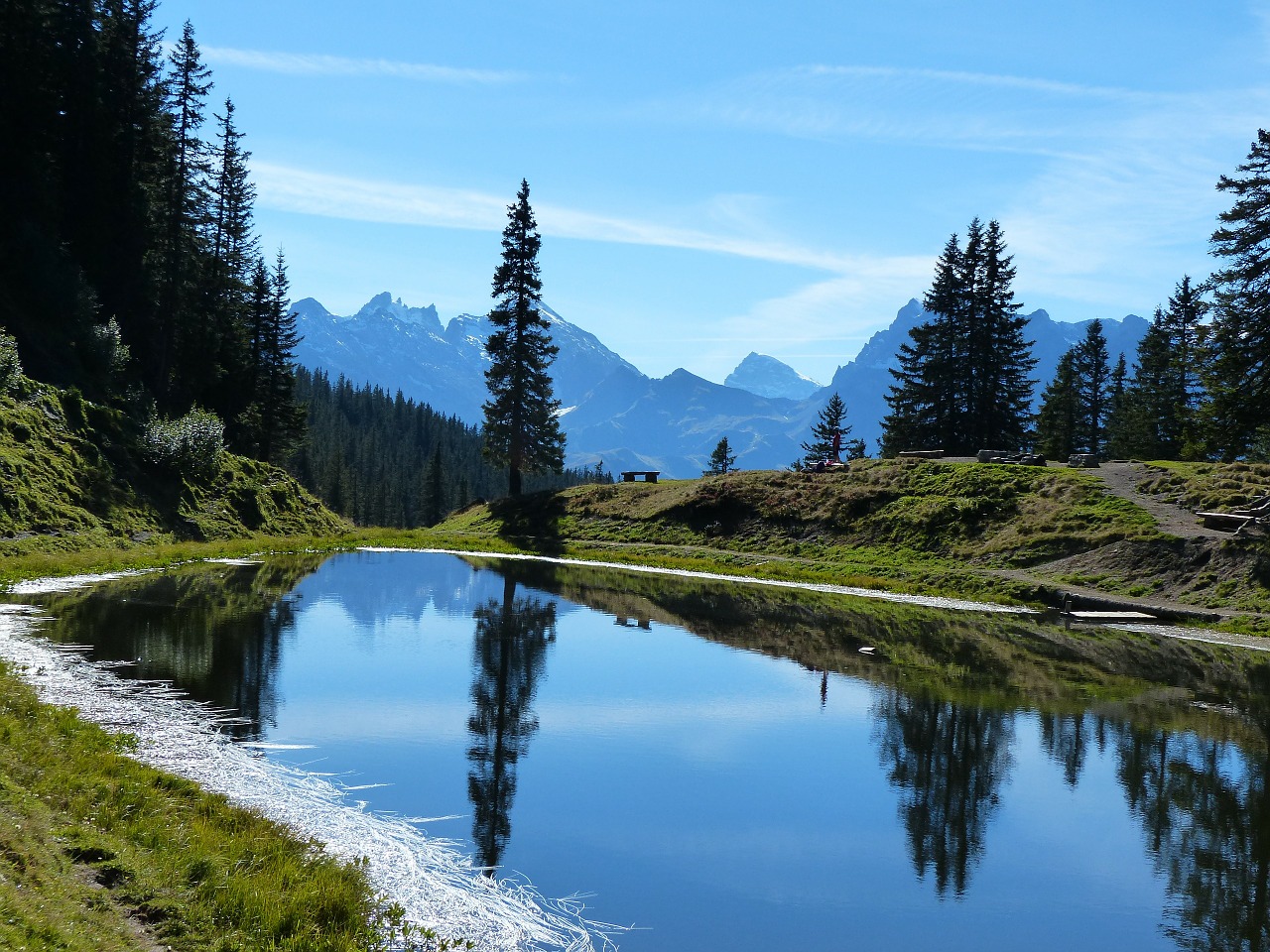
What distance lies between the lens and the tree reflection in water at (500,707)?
11.8 meters

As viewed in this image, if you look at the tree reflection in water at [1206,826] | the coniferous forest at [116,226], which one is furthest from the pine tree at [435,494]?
the tree reflection in water at [1206,826]

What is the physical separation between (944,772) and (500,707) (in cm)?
824

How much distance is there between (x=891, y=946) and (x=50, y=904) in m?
7.49

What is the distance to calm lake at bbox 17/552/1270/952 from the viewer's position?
1009 cm

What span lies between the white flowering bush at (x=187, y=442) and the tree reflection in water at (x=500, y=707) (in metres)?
20.1

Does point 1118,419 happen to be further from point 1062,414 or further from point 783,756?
point 783,756

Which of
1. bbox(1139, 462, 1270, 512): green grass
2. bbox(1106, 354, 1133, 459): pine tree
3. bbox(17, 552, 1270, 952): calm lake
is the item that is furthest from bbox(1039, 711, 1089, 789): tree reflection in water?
bbox(1106, 354, 1133, 459): pine tree

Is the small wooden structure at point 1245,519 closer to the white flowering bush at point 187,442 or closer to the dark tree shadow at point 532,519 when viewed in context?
the dark tree shadow at point 532,519

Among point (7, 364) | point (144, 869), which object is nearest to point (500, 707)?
point (144, 869)

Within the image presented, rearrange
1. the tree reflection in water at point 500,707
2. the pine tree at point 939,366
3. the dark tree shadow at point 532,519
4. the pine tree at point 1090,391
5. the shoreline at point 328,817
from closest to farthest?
1. the shoreline at point 328,817
2. the tree reflection in water at point 500,707
3. the dark tree shadow at point 532,519
4. the pine tree at point 939,366
5. the pine tree at point 1090,391

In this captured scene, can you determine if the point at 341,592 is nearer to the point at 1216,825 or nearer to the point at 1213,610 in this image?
the point at 1216,825

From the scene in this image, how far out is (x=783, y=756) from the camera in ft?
50.9

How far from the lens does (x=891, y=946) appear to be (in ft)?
29.7

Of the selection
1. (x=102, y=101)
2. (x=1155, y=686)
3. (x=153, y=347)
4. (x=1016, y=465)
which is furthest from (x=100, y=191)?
(x=1155, y=686)
